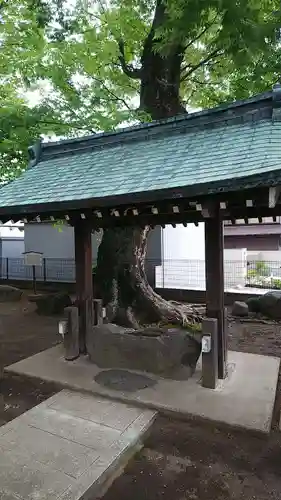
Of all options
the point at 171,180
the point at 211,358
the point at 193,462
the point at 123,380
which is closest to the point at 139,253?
the point at 123,380

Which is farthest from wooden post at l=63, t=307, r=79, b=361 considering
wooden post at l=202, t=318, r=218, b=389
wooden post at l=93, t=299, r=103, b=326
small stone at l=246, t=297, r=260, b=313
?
small stone at l=246, t=297, r=260, b=313

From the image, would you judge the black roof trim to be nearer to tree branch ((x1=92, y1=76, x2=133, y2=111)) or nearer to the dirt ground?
tree branch ((x1=92, y1=76, x2=133, y2=111))

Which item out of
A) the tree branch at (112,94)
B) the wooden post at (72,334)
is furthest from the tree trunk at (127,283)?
the tree branch at (112,94)

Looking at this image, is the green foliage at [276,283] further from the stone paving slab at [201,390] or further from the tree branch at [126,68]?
the tree branch at [126,68]

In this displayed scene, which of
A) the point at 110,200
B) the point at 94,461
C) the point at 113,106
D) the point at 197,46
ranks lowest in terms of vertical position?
the point at 94,461

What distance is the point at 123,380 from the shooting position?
16.9ft

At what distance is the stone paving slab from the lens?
13.6 feet

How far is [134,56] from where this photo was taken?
33.4 feet

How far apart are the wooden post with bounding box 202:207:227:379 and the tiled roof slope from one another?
1.00m

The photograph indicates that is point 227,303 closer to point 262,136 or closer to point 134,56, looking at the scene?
point 262,136

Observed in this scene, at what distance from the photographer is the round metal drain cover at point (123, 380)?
16.1 ft

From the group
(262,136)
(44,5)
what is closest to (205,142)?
(262,136)

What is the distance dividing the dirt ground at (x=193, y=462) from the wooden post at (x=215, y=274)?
3.81ft

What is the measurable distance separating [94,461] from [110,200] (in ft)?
9.94
